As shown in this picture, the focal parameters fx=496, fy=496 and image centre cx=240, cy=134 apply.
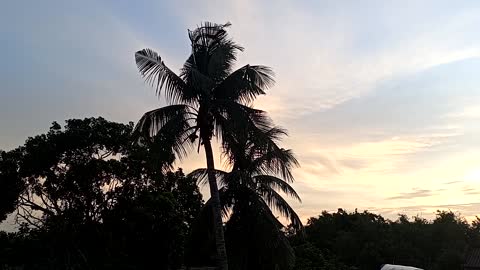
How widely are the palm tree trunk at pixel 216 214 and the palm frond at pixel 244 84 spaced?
4.60 ft

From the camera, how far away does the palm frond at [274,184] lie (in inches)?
742

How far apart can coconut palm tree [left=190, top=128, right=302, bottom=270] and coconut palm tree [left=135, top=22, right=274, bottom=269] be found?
4.67 m

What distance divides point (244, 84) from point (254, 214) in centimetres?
684

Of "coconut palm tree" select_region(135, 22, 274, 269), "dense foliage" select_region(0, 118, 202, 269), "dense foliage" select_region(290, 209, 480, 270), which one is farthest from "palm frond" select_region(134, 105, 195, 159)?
"dense foliage" select_region(290, 209, 480, 270)

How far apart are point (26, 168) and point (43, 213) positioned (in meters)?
3.28

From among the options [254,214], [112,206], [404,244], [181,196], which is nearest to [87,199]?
[112,206]

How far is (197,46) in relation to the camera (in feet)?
44.8

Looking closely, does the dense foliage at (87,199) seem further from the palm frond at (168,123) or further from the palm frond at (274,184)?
the palm frond at (168,123)

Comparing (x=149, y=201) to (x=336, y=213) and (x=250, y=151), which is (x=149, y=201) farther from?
(x=336, y=213)

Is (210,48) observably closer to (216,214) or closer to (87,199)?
(216,214)

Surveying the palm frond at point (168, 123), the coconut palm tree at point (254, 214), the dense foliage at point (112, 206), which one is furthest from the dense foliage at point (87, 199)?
the palm frond at point (168, 123)

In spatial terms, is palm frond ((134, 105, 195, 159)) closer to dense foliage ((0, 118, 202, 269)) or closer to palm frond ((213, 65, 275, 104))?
palm frond ((213, 65, 275, 104))

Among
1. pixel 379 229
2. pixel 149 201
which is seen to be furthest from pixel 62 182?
pixel 379 229

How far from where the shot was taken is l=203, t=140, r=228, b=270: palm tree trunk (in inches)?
497
